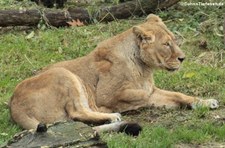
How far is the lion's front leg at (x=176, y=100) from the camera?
7.42 m

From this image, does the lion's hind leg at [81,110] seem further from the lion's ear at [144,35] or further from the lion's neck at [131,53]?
the lion's ear at [144,35]

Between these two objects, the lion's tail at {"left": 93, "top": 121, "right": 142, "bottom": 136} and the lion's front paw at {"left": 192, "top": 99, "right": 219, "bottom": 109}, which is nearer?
the lion's tail at {"left": 93, "top": 121, "right": 142, "bottom": 136}

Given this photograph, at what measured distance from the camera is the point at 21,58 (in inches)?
389

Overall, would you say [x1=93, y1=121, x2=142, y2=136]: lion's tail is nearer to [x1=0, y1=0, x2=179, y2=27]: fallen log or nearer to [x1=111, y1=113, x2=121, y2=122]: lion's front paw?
[x1=111, y1=113, x2=121, y2=122]: lion's front paw

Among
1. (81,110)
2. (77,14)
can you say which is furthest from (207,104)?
(77,14)

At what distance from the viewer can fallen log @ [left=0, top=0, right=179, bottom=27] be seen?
1067 centimetres

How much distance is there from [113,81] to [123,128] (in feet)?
3.36

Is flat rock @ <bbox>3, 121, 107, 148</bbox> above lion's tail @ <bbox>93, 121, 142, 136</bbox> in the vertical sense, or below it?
above

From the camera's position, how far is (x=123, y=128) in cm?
655

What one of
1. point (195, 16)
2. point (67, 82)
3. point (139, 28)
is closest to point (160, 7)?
point (195, 16)

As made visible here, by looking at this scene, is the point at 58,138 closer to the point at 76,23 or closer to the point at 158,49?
the point at 158,49

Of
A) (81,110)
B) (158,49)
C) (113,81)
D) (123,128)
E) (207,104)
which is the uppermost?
(158,49)

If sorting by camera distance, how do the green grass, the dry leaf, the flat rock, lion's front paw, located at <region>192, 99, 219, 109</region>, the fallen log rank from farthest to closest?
the dry leaf < the fallen log < lion's front paw, located at <region>192, 99, 219, 109</region> < the green grass < the flat rock

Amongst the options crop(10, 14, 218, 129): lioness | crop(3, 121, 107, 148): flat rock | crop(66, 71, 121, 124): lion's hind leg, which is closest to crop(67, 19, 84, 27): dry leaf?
crop(10, 14, 218, 129): lioness
